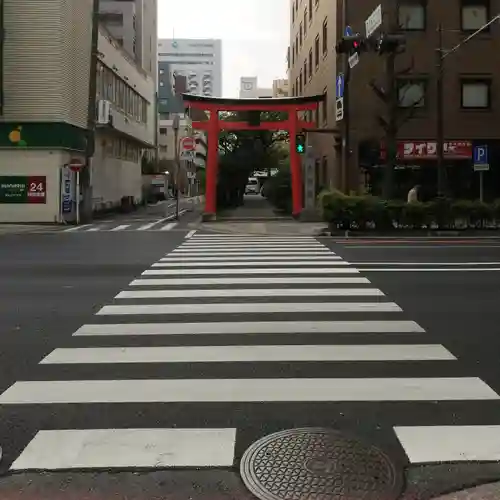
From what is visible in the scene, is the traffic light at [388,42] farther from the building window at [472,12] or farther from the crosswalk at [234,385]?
the building window at [472,12]

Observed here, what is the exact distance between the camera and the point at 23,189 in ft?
95.6

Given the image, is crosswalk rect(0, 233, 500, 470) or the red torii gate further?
the red torii gate

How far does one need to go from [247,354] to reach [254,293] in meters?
3.58

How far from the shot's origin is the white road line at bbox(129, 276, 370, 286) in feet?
36.8

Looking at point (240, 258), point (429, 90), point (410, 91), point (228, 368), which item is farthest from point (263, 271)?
point (429, 90)

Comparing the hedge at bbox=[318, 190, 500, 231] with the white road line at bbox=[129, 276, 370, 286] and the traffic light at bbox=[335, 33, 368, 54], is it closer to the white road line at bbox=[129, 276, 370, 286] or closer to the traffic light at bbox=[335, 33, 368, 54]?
the traffic light at bbox=[335, 33, 368, 54]

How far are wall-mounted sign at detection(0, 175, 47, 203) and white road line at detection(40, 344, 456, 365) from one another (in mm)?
23551

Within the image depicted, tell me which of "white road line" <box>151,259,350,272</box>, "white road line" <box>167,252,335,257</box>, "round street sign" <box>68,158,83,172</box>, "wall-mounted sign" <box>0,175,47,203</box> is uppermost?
"round street sign" <box>68,158,83,172</box>

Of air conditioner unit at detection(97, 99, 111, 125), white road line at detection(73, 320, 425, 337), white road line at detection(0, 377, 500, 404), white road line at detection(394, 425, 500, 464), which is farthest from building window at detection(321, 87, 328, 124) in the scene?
white road line at detection(394, 425, 500, 464)

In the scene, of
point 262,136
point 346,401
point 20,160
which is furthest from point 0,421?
point 262,136

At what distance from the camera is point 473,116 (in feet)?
97.4

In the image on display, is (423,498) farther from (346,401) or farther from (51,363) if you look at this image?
(51,363)

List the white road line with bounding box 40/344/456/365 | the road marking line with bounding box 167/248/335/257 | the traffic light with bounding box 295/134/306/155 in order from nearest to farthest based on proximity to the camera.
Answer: the white road line with bounding box 40/344/456/365 → the road marking line with bounding box 167/248/335/257 → the traffic light with bounding box 295/134/306/155

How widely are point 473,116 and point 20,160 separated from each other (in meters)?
19.6
